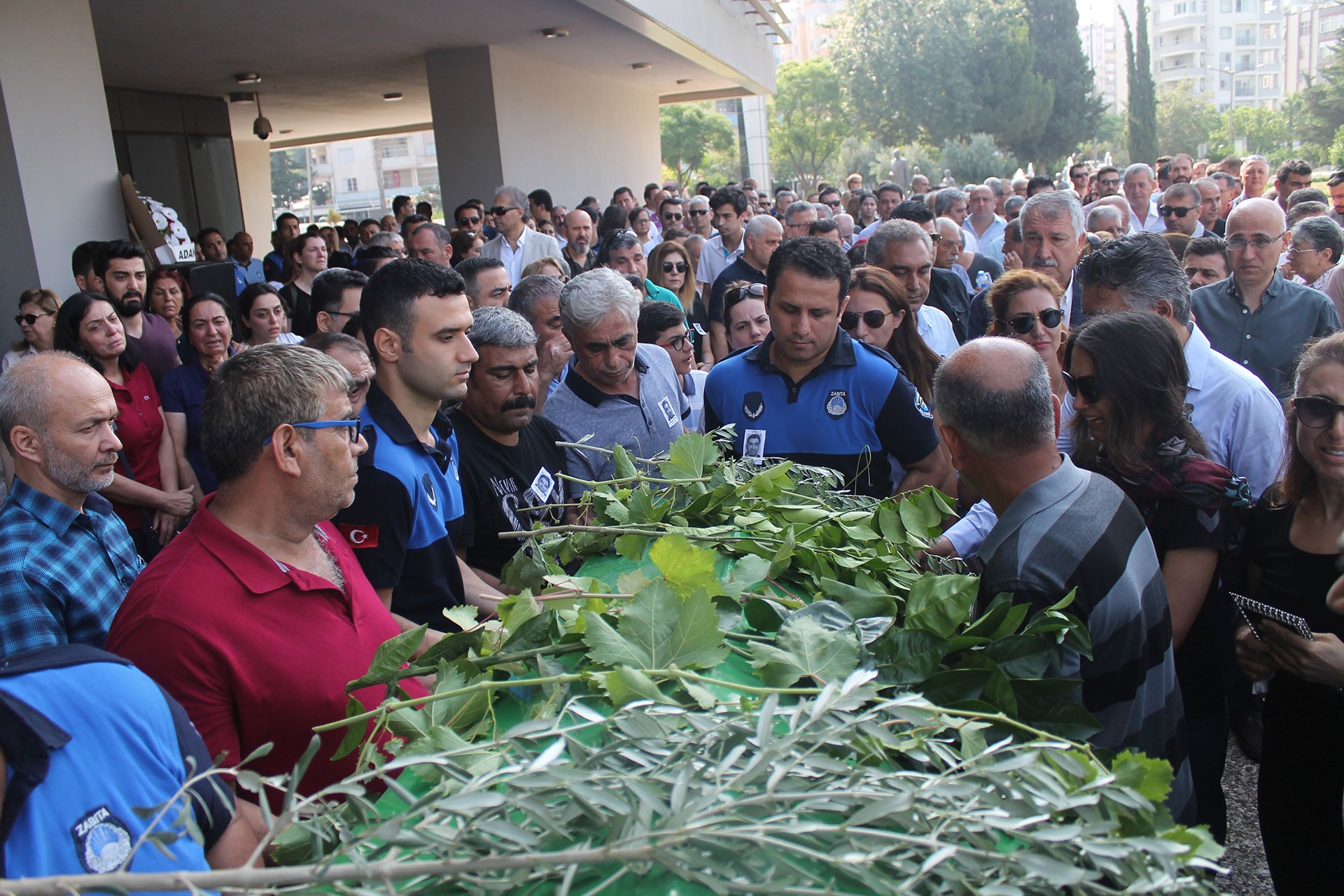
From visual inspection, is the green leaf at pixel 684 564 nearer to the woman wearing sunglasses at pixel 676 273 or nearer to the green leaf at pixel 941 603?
the green leaf at pixel 941 603

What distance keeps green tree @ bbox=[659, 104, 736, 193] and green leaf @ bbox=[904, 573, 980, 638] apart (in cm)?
6844

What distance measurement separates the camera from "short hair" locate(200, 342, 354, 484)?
7.13ft

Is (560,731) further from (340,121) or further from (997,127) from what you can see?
(997,127)

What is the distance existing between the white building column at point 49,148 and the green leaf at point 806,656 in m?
6.90

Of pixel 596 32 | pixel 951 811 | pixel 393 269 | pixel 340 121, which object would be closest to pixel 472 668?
pixel 951 811

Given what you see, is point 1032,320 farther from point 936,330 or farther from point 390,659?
point 390,659

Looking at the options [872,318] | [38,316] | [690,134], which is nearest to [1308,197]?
[872,318]

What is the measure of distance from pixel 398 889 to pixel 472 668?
0.51 meters

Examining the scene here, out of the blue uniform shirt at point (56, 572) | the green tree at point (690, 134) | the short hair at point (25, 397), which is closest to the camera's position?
the blue uniform shirt at point (56, 572)

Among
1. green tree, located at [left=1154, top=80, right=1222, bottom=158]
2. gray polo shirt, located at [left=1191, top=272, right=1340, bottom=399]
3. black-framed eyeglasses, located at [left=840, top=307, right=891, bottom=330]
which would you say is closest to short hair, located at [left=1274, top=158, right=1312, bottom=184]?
gray polo shirt, located at [left=1191, top=272, right=1340, bottom=399]

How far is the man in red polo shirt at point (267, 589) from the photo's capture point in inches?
77.8

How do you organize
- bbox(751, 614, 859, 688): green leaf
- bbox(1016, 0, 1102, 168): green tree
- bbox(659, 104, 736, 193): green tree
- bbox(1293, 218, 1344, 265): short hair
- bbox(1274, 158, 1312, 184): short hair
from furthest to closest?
bbox(659, 104, 736, 193): green tree → bbox(1016, 0, 1102, 168): green tree → bbox(1274, 158, 1312, 184): short hair → bbox(1293, 218, 1344, 265): short hair → bbox(751, 614, 859, 688): green leaf

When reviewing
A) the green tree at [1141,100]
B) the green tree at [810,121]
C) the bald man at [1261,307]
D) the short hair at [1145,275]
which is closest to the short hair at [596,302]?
the short hair at [1145,275]

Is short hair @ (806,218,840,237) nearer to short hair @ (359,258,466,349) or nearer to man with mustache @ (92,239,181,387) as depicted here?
man with mustache @ (92,239,181,387)
